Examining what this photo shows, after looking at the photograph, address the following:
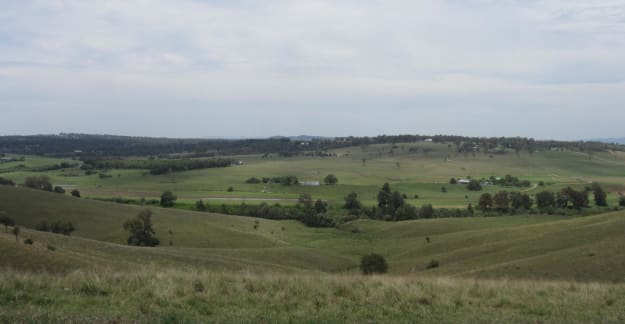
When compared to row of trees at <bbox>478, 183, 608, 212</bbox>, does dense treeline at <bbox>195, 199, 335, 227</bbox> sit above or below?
below

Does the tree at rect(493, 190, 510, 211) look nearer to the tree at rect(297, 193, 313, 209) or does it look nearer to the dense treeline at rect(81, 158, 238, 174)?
the tree at rect(297, 193, 313, 209)

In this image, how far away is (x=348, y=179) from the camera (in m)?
157

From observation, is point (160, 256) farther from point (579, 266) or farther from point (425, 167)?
point (425, 167)

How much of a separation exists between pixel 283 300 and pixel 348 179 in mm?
145529

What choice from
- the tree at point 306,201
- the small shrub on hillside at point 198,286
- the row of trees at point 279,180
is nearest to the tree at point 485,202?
the tree at point 306,201

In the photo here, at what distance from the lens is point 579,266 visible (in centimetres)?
2881

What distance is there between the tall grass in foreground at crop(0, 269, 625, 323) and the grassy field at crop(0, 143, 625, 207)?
9693 cm

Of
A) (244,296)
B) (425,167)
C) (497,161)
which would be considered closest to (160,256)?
(244,296)

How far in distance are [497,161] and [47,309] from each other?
20819 cm

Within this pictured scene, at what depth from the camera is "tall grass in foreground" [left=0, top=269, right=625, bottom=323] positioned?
10391 mm

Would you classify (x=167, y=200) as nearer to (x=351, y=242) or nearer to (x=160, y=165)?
(x=351, y=242)

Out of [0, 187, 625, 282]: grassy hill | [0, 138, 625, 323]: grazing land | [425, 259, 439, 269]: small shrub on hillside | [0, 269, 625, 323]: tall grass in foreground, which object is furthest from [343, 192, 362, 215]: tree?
[0, 269, 625, 323]: tall grass in foreground

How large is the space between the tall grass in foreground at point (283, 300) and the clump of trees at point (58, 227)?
57.9 m

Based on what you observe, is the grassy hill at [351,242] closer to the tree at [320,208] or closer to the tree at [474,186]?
the tree at [320,208]
